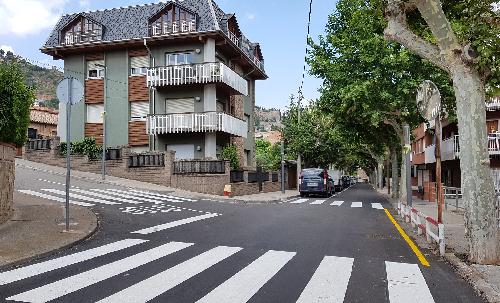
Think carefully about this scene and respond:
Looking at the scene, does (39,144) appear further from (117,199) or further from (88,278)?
(88,278)

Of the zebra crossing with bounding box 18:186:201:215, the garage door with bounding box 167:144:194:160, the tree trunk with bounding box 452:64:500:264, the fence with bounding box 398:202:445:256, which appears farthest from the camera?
the garage door with bounding box 167:144:194:160

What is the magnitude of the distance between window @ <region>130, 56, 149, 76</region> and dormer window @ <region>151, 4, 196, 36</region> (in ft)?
6.42

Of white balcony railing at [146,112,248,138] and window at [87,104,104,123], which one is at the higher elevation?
window at [87,104,104,123]

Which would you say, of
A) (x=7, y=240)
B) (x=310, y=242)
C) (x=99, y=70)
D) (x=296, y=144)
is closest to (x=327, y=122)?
(x=296, y=144)

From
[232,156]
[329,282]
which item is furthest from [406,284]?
[232,156]

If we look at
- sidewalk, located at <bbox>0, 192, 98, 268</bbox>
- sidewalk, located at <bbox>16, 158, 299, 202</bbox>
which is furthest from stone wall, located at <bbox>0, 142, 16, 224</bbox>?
sidewalk, located at <bbox>16, 158, 299, 202</bbox>

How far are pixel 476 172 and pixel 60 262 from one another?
6.78 metres

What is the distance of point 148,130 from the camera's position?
2700 centimetres

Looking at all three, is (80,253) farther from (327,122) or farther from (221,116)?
(327,122)

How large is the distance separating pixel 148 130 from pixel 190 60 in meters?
5.29

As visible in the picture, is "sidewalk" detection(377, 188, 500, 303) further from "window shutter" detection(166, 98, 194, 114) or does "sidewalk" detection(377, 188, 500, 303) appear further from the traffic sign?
"window shutter" detection(166, 98, 194, 114)

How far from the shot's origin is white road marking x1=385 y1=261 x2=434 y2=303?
5.02 metres

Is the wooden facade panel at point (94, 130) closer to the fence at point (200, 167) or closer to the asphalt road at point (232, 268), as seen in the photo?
the fence at point (200, 167)

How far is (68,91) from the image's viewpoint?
938 centimetres
